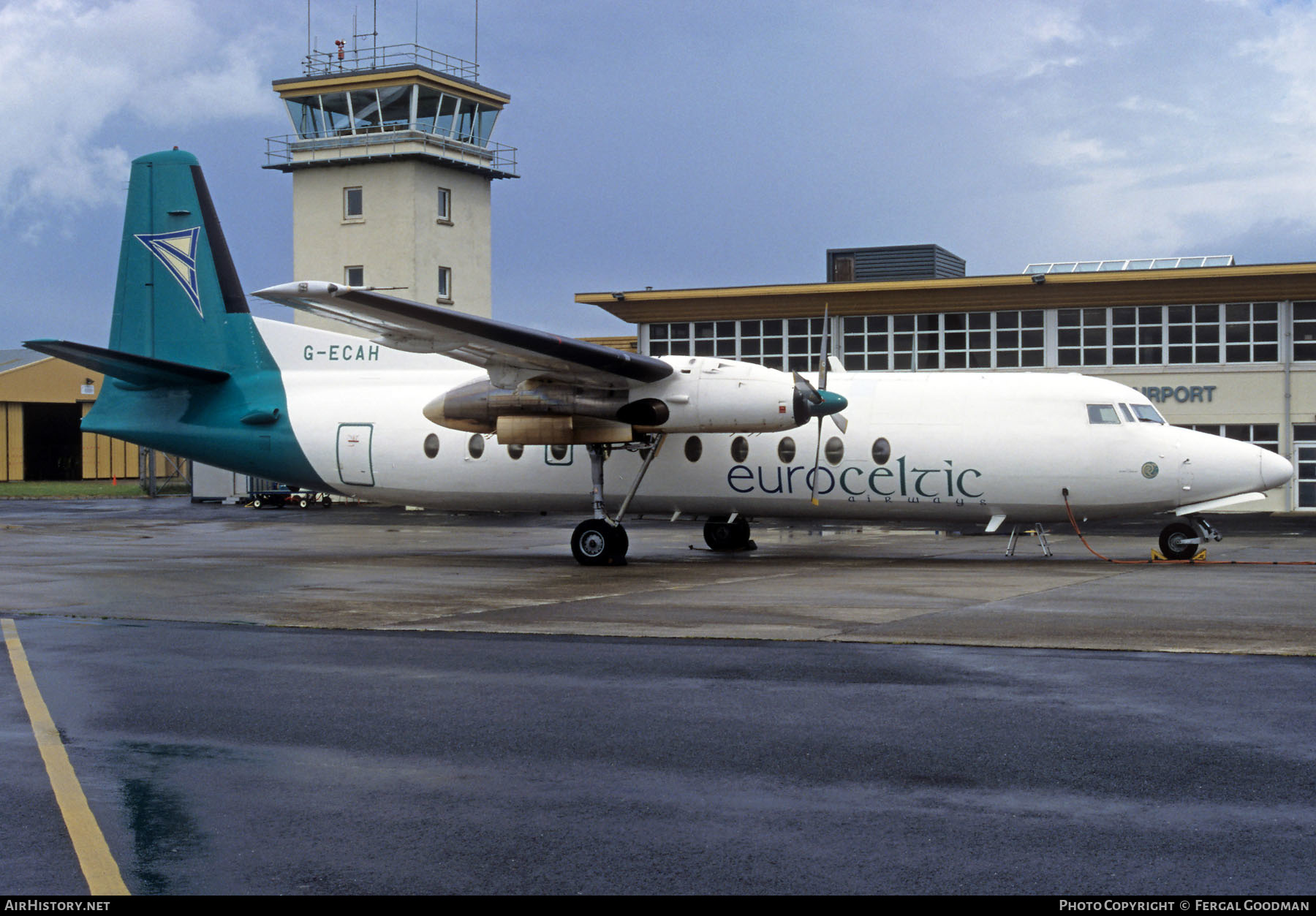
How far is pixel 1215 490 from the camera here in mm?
19000

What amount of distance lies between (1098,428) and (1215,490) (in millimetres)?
1987

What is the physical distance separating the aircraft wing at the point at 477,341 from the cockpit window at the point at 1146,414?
25.0 feet

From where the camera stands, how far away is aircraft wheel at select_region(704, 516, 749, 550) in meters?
22.3

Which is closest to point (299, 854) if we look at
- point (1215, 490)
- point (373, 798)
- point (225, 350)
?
point (373, 798)

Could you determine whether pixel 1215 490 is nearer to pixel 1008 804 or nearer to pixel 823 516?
pixel 823 516

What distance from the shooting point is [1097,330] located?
127 feet

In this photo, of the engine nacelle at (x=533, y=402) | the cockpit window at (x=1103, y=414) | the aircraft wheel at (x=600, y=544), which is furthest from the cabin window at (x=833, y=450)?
the cockpit window at (x=1103, y=414)

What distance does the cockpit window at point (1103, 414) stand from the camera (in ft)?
63.8

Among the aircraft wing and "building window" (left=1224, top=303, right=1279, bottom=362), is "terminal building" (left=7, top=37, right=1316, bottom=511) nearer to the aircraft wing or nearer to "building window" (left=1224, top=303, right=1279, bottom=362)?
"building window" (left=1224, top=303, right=1279, bottom=362)

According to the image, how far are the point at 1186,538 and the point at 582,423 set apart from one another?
9.75 meters

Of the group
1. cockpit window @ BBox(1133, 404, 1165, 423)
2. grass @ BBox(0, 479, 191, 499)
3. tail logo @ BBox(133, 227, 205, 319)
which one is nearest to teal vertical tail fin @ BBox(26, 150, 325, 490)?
tail logo @ BBox(133, 227, 205, 319)

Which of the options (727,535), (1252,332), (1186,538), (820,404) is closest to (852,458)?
(820,404)

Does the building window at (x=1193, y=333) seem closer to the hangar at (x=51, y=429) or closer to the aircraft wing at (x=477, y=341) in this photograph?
the aircraft wing at (x=477, y=341)

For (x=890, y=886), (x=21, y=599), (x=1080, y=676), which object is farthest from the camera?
(x=21, y=599)
